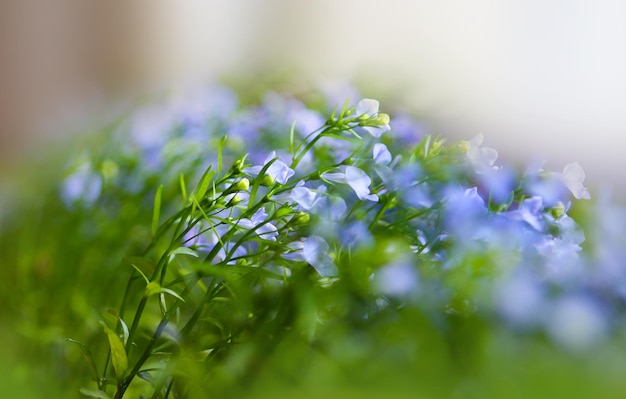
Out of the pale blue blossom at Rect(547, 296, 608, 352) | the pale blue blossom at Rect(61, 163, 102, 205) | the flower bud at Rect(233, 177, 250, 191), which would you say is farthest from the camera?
the pale blue blossom at Rect(61, 163, 102, 205)

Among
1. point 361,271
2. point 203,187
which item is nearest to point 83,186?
point 203,187

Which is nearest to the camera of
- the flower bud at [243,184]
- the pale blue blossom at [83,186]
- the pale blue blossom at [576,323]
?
the pale blue blossom at [576,323]

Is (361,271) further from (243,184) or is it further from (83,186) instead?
(83,186)

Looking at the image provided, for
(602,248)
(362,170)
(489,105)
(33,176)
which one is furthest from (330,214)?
(489,105)

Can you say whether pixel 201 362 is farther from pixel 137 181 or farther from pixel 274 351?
pixel 137 181

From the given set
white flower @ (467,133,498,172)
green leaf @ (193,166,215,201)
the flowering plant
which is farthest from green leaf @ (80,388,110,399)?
white flower @ (467,133,498,172)

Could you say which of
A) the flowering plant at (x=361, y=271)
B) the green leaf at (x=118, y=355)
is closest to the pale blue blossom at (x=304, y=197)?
the flowering plant at (x=361, y=271)

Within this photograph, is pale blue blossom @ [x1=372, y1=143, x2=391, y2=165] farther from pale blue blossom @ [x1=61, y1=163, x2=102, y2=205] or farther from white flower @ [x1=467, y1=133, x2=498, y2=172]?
pale blue blossom @ [x1=61, y1=163, x2=102, y2=205]

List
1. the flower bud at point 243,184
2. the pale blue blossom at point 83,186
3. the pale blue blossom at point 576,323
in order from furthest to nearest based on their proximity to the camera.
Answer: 1. the pale blue blossom at point 83,186
2. the flower bud at point 243,184
3. the pale blue blossom at point 576,323

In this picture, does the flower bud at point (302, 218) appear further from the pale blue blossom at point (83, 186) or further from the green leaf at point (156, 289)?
the pale blue blossom at point (83, 186)
